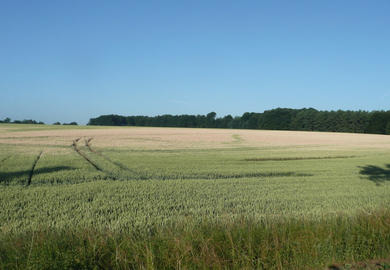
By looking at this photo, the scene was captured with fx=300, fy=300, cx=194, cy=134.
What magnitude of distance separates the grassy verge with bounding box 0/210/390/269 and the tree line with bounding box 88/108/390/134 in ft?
277

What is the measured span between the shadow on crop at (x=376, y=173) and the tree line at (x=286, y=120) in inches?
2741

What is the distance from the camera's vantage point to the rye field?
483 cm

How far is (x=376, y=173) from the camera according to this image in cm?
→ 1634

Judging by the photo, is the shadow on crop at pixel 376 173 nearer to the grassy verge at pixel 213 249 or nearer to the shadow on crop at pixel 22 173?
the grassy verge at pixel 213 249

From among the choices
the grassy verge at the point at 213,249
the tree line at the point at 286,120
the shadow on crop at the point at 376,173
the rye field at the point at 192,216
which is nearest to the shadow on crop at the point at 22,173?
the rye field at the point at 192,216

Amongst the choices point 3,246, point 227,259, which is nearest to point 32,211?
point 3,246

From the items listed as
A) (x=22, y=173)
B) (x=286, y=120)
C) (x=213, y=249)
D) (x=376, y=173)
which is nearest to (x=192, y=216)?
(x=213, y=249)

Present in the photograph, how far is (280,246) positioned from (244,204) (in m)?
4.21

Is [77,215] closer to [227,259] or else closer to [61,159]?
[227,259]

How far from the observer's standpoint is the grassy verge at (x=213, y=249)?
4570mm

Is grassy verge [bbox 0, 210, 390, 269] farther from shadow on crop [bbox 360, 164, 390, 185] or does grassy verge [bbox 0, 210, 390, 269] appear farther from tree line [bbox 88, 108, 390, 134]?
tree line [bbox 88, 108, 390, 134]

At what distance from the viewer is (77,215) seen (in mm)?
7996

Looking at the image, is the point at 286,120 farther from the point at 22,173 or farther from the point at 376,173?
the point at 22,173

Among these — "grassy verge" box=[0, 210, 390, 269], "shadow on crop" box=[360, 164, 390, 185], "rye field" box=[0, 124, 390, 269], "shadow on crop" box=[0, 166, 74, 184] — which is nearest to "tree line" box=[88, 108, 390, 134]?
"shadow on crop" box=[360, 164, 390, 185]
